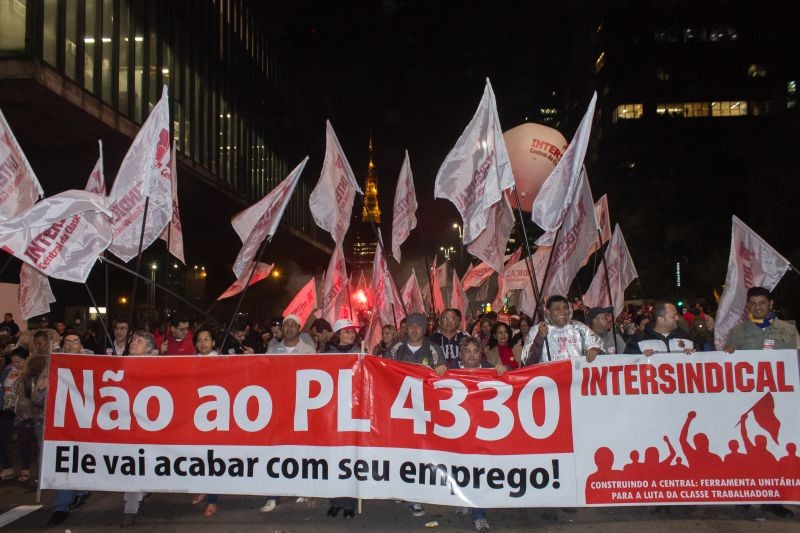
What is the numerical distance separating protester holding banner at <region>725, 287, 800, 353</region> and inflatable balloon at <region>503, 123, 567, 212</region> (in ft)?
16.2

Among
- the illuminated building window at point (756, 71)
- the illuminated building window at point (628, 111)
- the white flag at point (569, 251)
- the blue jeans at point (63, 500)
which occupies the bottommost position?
the blue jeans at point (63, 500)

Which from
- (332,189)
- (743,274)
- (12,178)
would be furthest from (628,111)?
(12,178)

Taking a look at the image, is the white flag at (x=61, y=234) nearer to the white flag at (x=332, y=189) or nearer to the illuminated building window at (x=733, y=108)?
the white flag at (x=332, y=189)

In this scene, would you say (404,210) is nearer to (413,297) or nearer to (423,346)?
(413,297)

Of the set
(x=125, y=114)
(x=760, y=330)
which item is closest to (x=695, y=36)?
(x=125, y=114)

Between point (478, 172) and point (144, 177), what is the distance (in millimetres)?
3441

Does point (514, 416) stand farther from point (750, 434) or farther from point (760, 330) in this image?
point (760, 330)

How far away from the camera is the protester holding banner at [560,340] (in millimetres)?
5734

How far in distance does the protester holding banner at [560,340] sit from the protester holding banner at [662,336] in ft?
1.28

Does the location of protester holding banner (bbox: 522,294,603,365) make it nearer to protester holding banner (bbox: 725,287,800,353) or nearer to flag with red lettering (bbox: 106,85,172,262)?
protester holding banner (bbox: 725,287,800,353)

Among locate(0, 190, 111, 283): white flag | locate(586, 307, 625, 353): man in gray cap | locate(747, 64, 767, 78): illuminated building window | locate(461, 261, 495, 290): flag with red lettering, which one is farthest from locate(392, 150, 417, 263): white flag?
locate(747, 64, 767, 78): illuminated building window

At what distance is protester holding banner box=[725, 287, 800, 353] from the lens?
19.0 feet

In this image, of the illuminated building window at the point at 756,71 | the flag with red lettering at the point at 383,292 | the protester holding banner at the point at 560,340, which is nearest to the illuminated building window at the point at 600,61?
the illuminated building window at the point at 756,71

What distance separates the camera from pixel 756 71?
237 ft
